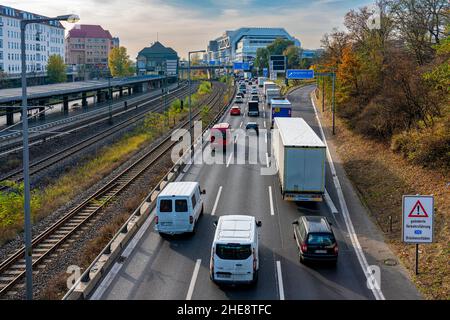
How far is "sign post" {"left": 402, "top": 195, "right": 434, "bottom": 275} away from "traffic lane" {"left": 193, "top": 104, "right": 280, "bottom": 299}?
4.77 m

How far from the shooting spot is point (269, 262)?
17578 mm

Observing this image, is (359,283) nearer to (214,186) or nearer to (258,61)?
(214,186)

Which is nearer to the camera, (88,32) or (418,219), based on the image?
(418,219)

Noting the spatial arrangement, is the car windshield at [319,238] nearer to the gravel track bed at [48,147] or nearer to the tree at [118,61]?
the gravel track bed at [48,147]

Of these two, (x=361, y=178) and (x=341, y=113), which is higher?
(x=341, y=113)

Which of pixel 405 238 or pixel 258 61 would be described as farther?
pixel 258 61

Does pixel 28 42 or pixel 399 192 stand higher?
pixel 28 42

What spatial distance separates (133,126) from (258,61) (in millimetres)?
97195

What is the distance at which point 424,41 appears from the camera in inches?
1575

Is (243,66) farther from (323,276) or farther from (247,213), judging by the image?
(323,276)

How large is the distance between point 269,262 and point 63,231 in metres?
10.3

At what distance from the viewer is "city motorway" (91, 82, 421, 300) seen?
1523 cm

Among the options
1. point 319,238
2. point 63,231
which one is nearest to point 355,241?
point 319,238
